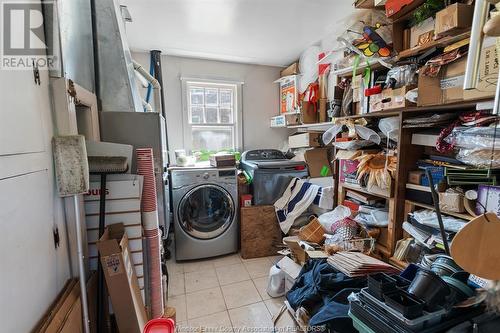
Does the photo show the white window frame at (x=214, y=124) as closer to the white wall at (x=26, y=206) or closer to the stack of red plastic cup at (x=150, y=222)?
the stack of red plastic cup at (x=150, y=222)

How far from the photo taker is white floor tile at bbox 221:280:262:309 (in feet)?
6.54

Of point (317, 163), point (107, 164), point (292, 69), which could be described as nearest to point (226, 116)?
point (292, 69)

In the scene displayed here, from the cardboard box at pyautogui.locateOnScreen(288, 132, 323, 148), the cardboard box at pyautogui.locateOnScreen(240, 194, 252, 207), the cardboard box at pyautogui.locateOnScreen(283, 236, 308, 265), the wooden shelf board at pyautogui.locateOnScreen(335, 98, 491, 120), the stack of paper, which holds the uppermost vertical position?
the wooden shelf board at pyautogui.locateOnScreen(335, 98, 491, 120)

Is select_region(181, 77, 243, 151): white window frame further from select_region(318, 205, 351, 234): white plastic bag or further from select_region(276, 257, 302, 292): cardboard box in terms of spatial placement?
select_region(276, 257, 302, 292): cardboard box

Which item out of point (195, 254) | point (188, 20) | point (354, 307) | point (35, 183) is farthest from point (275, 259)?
point (188, 20)

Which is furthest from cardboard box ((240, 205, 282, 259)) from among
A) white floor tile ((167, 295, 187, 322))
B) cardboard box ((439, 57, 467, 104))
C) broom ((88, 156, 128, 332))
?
cardboard box ((439, 57, 467, 104))

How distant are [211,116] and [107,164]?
2.36 meters

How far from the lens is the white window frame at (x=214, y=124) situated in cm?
335

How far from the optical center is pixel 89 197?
1.38 meters

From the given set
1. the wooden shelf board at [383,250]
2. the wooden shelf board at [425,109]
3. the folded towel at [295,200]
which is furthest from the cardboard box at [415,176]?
the folded towel at [295,200]

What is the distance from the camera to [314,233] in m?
2.07

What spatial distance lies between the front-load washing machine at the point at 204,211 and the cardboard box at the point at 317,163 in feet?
3.07

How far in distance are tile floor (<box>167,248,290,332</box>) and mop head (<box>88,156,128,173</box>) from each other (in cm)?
121

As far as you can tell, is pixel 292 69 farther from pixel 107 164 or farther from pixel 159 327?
pixel 159 327
